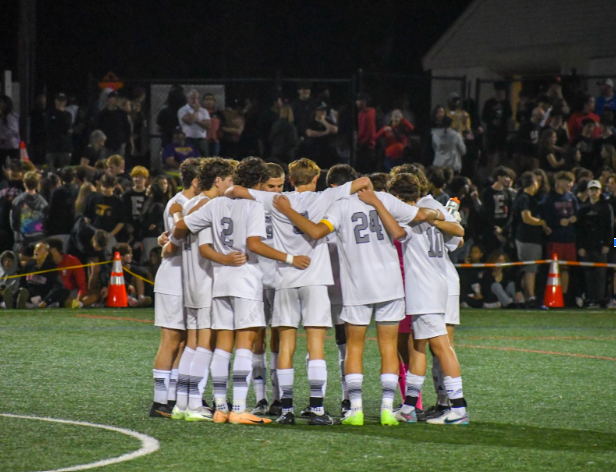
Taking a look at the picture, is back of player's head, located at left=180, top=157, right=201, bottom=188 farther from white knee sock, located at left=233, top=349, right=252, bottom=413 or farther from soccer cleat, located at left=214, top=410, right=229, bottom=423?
soccer cleat, located at left=214, top=410, right=229, bottom=423

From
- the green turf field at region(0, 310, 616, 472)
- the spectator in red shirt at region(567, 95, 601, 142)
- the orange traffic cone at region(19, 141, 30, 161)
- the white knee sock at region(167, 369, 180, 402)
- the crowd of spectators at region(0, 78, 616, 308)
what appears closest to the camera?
the green turf field at region(0, 310, 616, 472)

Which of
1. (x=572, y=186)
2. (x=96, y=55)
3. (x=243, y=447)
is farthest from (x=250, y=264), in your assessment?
(x=96, y=55)

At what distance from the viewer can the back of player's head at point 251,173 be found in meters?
7.43

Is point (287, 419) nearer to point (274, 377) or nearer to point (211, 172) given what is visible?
point (274, 377)

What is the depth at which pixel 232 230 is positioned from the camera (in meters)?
7.41

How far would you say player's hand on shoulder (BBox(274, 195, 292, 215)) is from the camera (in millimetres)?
7414

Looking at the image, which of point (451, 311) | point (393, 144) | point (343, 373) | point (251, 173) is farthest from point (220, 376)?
point (393, 144)

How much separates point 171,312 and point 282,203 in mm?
1131

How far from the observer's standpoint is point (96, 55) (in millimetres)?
32594

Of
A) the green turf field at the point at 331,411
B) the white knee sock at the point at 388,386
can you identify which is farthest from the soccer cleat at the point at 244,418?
the white knee sock at the point at 388,386

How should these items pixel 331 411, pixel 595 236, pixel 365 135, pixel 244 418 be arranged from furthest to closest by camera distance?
1. pixel 365 135
2. pixel 595 236
3. pixel 331 411
4. pixel 244 418

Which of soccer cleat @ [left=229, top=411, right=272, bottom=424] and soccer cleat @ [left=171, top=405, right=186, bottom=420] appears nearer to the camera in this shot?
soccer cleat @ [left=229, top=411, right=272, bottom=424]

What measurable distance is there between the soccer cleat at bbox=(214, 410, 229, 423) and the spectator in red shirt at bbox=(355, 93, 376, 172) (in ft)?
36.9

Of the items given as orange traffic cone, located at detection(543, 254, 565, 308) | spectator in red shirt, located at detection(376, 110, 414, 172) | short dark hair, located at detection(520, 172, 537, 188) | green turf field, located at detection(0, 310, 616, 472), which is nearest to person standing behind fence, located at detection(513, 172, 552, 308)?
short dark hair, located at detection(520, 172, 537, 188)
